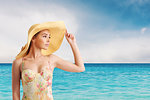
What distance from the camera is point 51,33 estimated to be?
2.70 metres

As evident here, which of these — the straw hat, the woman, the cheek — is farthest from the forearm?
the cheek

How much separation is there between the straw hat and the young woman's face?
0.05 metres

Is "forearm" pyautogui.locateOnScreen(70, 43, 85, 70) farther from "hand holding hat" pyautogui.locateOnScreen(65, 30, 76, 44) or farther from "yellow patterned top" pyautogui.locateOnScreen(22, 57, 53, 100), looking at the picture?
"yellow patterned top" pyautogui.locateOnScreen(22, 57, 53, 100)

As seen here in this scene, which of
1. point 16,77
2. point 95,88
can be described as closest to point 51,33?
point 16,77

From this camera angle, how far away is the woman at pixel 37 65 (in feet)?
7.97

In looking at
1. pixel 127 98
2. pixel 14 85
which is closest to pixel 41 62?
pixel 14 85

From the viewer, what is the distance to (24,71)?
2.40m

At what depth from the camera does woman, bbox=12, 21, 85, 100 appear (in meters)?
2.43

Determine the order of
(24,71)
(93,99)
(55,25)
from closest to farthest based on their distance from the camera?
(24,71) → (55,25) → (93,99)

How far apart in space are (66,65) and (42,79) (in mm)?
339

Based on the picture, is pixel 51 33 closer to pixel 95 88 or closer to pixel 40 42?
pixel 40 42

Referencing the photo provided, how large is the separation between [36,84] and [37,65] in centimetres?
20

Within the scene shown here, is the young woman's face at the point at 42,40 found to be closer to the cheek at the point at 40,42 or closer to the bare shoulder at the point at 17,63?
the cheek at the point at 40,42

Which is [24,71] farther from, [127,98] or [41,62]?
[127,98]
